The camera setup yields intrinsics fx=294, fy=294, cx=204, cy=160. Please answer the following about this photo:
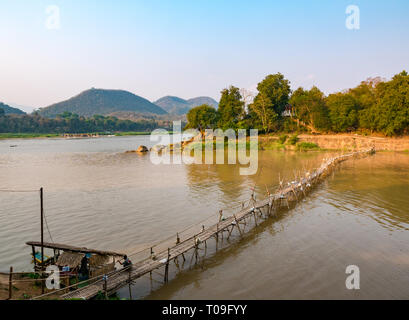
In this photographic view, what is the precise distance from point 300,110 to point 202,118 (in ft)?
→ 81.0

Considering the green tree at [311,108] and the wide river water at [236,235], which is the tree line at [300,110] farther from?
the wide river water at [236,235]

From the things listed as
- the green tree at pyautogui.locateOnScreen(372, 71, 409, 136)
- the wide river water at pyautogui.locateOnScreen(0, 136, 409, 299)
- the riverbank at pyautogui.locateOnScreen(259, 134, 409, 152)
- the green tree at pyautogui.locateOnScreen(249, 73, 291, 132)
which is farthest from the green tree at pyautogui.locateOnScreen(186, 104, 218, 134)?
the wide river water at pyautogui.locateOnScreen(0, 136, 409, 299)

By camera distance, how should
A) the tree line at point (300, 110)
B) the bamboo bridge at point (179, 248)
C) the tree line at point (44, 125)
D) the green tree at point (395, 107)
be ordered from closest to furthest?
1. the bamboo bridge at point (179, 248)
2. the green tree at point (395, 107)
3. the tree line at point (300, 110)
4. the tree line at point (44, 125)

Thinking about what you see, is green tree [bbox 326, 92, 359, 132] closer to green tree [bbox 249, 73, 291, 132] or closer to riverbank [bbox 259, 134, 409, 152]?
riverbank [bbox 259, 134, 409, 152]

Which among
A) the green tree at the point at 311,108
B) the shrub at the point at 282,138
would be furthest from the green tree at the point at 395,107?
the shrub at the point at 282,138

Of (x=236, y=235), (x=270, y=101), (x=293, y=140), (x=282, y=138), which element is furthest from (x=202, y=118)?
(x=236, y=235)

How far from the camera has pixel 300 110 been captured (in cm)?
7338

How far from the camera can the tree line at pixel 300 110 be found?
64.0 metres

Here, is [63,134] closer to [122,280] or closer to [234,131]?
[234,131]

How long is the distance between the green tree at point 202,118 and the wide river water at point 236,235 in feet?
124

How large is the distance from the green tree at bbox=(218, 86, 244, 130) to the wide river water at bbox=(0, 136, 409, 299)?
1458 inches
